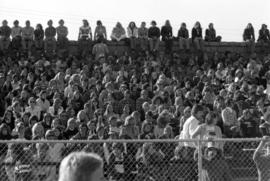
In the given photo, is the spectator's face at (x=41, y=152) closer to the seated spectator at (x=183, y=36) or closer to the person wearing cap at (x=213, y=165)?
the person wearing cap at (x=213, y=165)

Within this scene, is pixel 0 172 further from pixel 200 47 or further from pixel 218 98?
pixel 200 47

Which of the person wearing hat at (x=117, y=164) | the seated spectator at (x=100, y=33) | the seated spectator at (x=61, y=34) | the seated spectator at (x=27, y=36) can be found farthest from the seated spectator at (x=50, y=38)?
the person wearing hat at (x=117, y=164)

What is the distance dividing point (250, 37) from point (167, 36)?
3.69m

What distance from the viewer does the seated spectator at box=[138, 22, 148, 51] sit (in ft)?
83.9

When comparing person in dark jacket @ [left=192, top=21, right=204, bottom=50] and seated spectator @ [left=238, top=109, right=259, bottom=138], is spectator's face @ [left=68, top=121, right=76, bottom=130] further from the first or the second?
person in dark jacket @ [left=192, top=21, right=204, bottom=50]

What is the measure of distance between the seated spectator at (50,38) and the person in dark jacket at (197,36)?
562 cm

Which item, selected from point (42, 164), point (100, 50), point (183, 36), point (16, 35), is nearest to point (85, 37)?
point (100, 50)

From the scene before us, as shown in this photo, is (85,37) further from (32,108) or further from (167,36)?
(32,108)

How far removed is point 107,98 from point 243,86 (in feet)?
15.3

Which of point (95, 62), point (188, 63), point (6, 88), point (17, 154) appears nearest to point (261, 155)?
point (17, 154)

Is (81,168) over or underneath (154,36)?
underneath

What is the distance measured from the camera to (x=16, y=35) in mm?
23094

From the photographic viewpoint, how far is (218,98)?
1736 centimetres

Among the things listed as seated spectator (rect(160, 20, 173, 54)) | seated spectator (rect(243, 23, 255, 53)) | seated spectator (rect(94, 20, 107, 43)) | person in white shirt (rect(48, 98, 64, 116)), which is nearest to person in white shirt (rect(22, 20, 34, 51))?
seated spectator (rect(94, 20, 107, 43))
